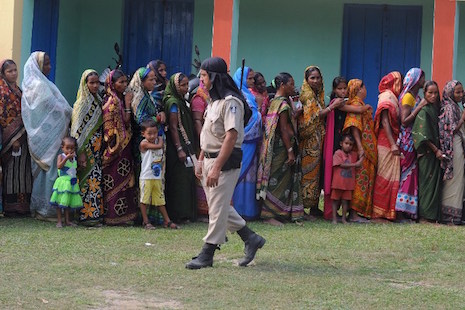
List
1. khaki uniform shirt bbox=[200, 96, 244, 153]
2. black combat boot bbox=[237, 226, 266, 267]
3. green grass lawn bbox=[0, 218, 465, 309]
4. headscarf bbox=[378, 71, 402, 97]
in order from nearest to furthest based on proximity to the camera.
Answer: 1. green grass lawn bbox=[0, 218, 465, 309]
2. khaki uniform shirt bbox=[200, 96, 244, 153]
3. black combat boot bbox=[237, 226, 266, 267]
4. headscarf bbox=[378, 71, 402, 97]

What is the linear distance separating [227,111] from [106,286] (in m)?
1.72

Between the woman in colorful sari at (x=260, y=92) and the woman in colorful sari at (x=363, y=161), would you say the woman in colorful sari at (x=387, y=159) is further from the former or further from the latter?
the woman in colorful sari at (x=260, y=92)

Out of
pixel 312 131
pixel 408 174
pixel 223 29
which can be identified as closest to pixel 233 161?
pixel 312 131

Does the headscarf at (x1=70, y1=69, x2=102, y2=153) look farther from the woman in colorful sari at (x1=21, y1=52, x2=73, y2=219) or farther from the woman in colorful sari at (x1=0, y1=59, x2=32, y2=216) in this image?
the woman in colorful sari at (x1=0, y1=59, x2=32, y2=216)

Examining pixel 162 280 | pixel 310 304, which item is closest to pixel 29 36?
pixel 162 280

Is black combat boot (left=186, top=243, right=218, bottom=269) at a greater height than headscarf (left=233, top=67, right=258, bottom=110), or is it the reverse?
headscarf (left=233, top=67, right=258, bottom=110)

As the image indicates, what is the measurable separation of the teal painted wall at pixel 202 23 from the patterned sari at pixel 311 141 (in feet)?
12.8

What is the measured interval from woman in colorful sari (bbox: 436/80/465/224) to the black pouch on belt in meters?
3.88

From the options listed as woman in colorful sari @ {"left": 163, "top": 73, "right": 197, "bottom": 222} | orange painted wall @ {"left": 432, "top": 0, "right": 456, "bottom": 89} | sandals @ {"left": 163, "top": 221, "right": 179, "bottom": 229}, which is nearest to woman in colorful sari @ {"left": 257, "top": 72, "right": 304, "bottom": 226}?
woman in colorful sari @ {"left": 163, "top": 73, "right": 197, "bottom": 222}

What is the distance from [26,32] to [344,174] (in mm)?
5072

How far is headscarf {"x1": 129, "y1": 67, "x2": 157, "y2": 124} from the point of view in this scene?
9477 mm

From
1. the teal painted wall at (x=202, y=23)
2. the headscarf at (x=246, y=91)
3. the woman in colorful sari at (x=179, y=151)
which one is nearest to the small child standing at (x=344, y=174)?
the headscarf at (x=246, y=91)

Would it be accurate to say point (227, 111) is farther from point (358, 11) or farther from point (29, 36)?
point (358, 11)

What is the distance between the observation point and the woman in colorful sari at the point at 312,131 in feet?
33.5
